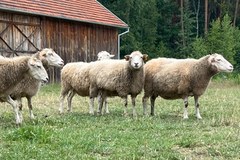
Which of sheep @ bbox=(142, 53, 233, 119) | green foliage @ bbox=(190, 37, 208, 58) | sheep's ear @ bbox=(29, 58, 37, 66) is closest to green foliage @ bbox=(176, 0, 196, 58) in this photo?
green foliage @ bbox=(190, 37, 208, 58)

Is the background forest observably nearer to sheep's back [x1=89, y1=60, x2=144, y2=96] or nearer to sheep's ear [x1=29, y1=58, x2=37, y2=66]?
sheep's back [x1=89, y1=60, x2=144, y2=96]

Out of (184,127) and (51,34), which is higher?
(51,34)

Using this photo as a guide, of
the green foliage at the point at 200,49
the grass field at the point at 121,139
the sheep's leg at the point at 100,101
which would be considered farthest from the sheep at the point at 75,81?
the green foliage at the point at 200,49

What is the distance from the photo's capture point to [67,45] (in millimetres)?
25547

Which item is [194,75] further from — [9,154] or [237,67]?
[237,67]

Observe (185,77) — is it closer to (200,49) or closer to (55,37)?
(55,37)

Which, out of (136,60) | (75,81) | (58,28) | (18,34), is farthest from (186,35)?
(136,60)

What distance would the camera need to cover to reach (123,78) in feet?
38.0

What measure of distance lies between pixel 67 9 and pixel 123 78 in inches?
581

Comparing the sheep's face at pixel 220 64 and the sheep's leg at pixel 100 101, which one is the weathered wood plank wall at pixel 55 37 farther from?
the sheep's face at pixel 220 64

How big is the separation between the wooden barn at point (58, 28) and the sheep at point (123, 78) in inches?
393

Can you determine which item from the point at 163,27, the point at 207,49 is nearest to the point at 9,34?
the point at 207,49

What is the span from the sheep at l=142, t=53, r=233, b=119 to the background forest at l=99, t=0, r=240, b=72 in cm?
2933

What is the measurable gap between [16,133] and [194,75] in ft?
16.7
